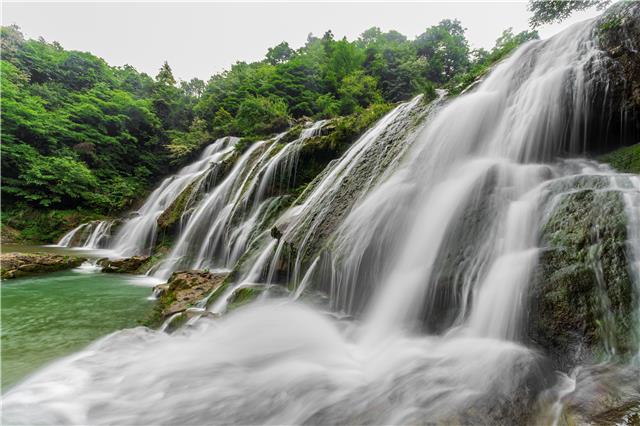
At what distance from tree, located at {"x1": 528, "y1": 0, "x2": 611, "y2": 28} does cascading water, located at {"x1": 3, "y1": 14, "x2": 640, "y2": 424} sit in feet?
22.3

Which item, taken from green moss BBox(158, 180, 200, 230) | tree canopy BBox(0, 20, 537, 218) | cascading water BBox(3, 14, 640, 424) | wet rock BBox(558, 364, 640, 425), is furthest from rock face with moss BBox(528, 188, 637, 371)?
green moss BBox(158, 180, 200, 230)

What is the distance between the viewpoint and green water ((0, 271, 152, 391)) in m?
3.04

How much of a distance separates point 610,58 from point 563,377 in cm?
482

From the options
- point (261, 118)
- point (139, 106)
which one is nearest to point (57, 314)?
point (261, 118)

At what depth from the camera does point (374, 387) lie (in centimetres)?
215

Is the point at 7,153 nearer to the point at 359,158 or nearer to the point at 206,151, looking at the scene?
the point at 206,151

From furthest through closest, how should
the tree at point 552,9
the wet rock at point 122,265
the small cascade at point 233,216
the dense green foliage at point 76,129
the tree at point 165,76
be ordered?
the tree at point 165,76 < the dense green foliage at point 76,129 < the tree at point 552,9 < the wet rock at point 122,265 < the small cascade at point 233,216

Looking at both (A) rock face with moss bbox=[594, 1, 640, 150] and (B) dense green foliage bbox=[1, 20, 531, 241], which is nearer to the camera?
(A) rock face with moss bbox=[594, 1, 640, 150]

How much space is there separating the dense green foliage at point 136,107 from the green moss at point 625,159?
19.2 feet

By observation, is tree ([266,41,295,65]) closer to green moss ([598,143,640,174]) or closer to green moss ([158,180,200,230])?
green moss ([158,180,200,230])

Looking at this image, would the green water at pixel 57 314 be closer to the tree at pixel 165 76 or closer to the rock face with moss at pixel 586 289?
the rock face with moss at pixel 586 289

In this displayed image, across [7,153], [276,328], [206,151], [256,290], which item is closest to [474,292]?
[276,328]

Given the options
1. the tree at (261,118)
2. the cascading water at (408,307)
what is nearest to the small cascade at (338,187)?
the cascading water at (408,307)

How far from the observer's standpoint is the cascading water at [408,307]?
197 centimetres
